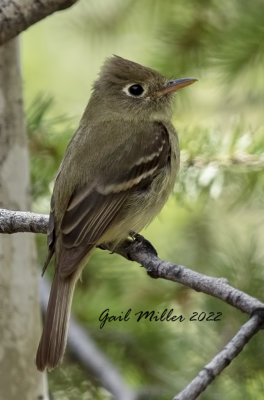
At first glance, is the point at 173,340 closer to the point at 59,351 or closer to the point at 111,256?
the point at 111,256

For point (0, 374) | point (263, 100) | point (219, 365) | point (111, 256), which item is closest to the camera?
point (219, 365)

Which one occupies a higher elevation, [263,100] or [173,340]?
[263,100]

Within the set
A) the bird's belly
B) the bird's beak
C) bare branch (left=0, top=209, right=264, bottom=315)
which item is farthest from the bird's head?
bare branch (left=0, top=209, right=264, bottom=315)

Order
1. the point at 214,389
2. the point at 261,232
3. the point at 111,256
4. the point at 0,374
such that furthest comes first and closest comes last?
the point at 261,232, the point at 111,256, the point at 214,389, the point at 0,374

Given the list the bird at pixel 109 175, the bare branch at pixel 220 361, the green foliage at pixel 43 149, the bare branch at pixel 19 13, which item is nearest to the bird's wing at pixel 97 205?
the bird at pixel 109 175

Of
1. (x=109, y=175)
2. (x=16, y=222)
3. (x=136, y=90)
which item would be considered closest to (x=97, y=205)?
(x=109, y=175)

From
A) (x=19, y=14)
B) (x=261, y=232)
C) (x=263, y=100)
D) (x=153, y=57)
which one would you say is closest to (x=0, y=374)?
(x=19, y=14)

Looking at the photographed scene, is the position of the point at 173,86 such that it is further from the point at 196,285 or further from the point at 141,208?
the point at 196,285

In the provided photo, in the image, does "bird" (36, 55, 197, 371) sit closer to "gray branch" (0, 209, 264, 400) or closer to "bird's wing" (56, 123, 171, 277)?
"bird's wing" (56, 123, 171, 277)
